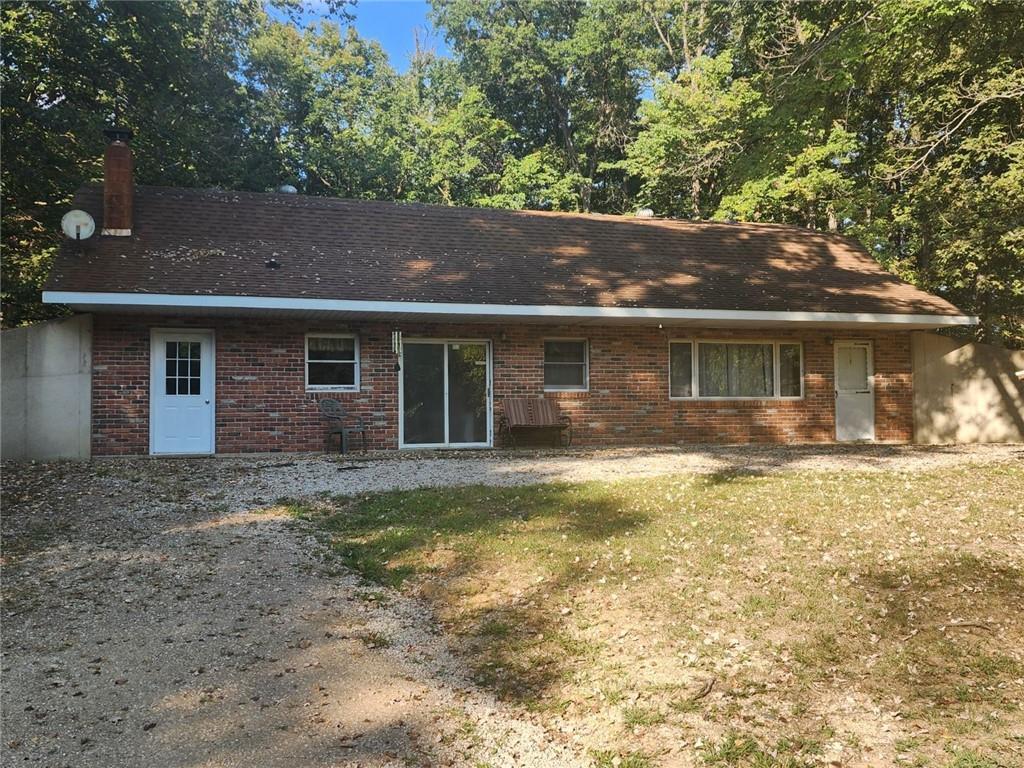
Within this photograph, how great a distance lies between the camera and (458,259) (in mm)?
14383

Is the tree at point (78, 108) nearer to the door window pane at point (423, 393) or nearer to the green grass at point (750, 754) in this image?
the door window pane at point (423, 393)

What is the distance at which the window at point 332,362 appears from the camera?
42.2ft

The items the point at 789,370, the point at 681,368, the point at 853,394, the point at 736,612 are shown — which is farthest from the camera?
the point at 853,394

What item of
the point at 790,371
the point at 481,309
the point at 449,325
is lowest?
the point at 790,371

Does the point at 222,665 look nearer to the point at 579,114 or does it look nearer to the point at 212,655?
the point at 212,655

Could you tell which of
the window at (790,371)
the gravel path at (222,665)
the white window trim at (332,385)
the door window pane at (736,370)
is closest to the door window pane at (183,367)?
the white window trim at (332,385)

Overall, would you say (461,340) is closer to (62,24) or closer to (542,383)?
(542,383)

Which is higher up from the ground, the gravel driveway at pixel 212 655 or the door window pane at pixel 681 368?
the door window pane at pixel 681 368

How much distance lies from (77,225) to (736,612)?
12.0 meters

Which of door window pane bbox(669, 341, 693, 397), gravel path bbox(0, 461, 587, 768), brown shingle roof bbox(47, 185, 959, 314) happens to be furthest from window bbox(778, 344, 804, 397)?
gravel path bbox(0, 461, 587, 768)

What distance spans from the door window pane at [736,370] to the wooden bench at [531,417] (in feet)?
9.82

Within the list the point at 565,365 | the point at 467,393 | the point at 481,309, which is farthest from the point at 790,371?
the point at 481,309

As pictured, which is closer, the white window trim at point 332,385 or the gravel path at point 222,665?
the gravel path at point 222,665

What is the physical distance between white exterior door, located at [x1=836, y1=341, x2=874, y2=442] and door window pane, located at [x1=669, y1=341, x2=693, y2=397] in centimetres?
317
